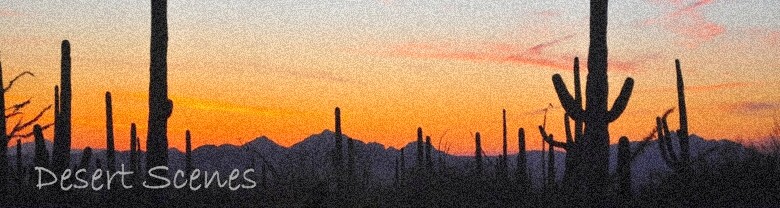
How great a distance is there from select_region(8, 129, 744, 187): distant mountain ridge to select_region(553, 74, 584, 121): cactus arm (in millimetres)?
2780

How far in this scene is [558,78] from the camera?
14.1m

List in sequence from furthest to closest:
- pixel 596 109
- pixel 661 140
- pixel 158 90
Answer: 1. pixel 661 140
2. pixel 158 90
3. pixel 596 109

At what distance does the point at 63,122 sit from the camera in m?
22.1

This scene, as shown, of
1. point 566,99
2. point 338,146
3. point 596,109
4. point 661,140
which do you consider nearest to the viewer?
point 596,109

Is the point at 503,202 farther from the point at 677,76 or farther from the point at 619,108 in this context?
the point at 677,76

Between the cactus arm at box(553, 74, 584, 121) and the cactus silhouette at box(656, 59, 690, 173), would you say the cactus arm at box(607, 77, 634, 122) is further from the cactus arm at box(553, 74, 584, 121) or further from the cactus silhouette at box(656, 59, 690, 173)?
the cactus silhouette at box(656, 59, 690, 173)

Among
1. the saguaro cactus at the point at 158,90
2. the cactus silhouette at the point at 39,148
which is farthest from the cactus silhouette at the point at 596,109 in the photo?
the cactus silhouette at the point at 39,148

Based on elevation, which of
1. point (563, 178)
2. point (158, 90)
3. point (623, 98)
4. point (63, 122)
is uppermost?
point (158, 90)

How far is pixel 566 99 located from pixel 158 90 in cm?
635

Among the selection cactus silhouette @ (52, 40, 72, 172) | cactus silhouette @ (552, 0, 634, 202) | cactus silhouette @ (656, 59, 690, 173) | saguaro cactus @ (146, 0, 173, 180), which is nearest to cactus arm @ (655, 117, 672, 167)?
cactus silhouette @ (656, 59, 690, 173)

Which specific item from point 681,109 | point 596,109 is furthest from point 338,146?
point 596,109

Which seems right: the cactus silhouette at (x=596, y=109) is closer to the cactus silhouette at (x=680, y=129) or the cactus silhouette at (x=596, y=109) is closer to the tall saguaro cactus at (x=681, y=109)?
the cactus silhouette at (x=680, y=129)

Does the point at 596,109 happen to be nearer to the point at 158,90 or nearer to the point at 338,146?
the point at 158,90

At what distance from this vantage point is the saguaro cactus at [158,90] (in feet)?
51.5
